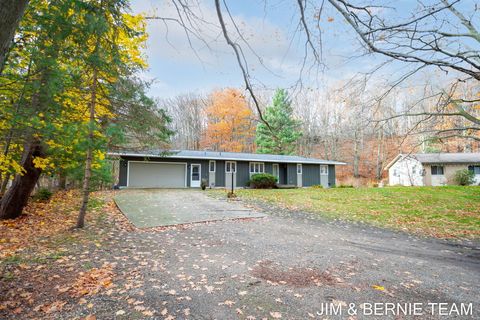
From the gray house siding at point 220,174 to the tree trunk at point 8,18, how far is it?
60.4 feet

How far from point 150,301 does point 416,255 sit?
501cm

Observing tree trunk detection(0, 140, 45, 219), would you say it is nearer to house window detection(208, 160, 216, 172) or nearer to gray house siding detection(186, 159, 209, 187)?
gray house siding detection(186, 159, 209, 187)

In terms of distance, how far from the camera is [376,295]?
3.11 metres

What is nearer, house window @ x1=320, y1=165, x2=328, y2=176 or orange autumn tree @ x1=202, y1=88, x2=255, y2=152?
house window @ x1=320, y1=165, x2=328, y2=176

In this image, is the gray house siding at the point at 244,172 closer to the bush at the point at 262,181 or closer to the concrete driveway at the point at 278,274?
the bush at the point at 262,181

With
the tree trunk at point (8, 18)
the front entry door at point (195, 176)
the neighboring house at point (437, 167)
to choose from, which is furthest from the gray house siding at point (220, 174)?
the tree trunk at point (8, 18)

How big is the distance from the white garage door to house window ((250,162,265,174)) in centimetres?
578

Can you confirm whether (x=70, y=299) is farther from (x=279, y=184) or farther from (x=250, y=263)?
(x=279, y=184)

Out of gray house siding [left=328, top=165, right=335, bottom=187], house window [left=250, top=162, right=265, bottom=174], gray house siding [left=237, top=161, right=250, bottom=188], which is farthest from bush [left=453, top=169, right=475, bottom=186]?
gray house siding [left=237, top=161, right=250, bottom=188]

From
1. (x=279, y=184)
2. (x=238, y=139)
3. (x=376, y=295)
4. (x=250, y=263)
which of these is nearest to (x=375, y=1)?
(x=376, y=295)

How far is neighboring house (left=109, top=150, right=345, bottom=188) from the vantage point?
59.0 ft

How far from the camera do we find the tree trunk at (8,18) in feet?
4.77

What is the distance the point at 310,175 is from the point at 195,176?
35.7 ft

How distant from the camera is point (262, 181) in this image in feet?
63.8
